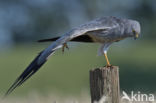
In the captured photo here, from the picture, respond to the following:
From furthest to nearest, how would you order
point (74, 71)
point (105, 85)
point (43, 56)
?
point (74, 71), point (43, 56), point (105, 85)

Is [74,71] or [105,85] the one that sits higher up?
[105,85]

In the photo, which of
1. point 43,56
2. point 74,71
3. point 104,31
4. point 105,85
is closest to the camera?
point 105,85

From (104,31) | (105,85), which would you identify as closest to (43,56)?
(105,85)

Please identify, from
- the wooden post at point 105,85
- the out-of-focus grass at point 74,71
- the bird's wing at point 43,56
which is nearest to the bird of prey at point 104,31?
the bird's wing at point 43,56

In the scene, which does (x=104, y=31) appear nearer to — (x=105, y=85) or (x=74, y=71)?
(x=105, y=85)

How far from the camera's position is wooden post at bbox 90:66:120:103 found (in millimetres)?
5945

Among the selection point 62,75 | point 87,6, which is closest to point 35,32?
point 87,6

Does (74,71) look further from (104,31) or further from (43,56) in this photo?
(43,56)

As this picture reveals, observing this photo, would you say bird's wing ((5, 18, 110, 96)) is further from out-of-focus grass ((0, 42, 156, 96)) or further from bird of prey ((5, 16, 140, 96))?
out-of-focus grass ((0, 42, 156, 96))

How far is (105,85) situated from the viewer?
5949 millimetres

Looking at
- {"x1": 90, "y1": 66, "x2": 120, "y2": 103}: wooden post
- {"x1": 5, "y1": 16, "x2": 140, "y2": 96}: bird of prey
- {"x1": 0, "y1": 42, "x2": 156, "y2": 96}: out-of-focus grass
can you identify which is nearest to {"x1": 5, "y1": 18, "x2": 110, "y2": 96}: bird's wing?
{"x1": 5, "y1": 16, "x2": 140, "y2": 96}: bird of prey

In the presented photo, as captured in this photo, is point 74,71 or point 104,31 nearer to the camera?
point 104,31

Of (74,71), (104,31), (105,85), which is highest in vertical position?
(104,31)

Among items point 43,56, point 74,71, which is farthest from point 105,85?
point 74,71
